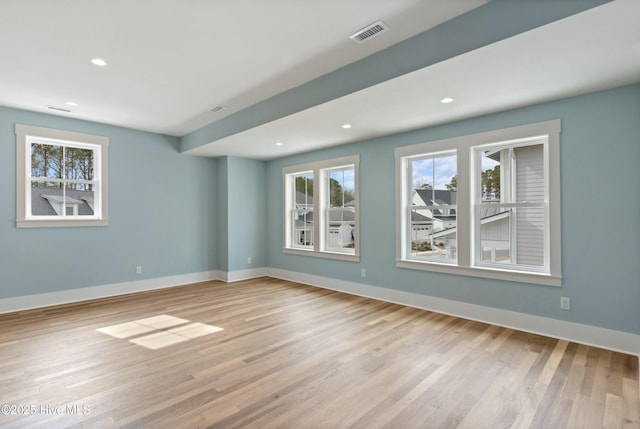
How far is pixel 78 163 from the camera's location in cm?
508

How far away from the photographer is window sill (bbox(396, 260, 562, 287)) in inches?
134

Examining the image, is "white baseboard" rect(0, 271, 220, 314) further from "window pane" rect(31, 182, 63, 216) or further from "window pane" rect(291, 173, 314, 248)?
"window pane" rect(291, 173, 314, 248)

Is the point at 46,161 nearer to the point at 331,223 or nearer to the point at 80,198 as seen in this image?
the point at 80,198

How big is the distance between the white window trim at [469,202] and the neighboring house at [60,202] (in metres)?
4.96

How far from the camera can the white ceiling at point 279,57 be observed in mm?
2293

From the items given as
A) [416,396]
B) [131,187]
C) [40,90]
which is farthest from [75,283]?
[416,396]

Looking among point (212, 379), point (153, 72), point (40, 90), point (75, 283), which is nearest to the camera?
point (212, 379)

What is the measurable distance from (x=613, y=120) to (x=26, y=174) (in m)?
7.19

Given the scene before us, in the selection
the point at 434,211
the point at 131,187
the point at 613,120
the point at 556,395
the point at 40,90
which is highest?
the point at 40,90

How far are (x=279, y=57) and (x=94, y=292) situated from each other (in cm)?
467

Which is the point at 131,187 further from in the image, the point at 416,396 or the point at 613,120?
the point at 613,120

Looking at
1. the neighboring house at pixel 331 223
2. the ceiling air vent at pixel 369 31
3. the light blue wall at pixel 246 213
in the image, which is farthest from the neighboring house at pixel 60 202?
the ceiling air vent at pixel 369 31

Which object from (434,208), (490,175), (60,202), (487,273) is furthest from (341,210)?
(60,202)

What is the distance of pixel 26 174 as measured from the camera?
14.9ft
